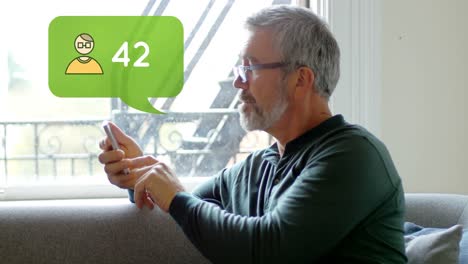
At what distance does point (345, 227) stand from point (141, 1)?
137cm

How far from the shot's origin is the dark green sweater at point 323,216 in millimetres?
1397

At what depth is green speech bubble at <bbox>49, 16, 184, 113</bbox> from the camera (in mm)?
2422

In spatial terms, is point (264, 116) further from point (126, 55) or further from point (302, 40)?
point (126, 55)

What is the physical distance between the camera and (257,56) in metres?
1.66

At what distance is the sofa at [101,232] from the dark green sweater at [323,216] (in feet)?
1.42

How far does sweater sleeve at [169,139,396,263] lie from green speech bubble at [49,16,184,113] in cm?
108

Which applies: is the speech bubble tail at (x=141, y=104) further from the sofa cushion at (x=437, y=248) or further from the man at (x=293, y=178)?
the sofa cushion at (x=437, y=248)

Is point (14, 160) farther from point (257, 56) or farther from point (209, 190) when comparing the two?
point (257, 56)

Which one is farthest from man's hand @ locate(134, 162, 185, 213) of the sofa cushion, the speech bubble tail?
the speech bubble tail

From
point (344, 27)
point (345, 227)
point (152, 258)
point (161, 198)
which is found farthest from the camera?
point (344, 27)

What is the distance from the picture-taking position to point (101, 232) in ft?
6.32

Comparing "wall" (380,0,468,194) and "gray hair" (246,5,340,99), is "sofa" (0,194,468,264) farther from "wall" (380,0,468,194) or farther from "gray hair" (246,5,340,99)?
"gray hair" (246,5,340,99)

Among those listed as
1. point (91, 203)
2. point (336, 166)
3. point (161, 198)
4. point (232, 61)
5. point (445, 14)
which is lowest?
point (91, 203)

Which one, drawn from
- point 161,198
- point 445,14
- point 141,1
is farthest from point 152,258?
point 445,14
